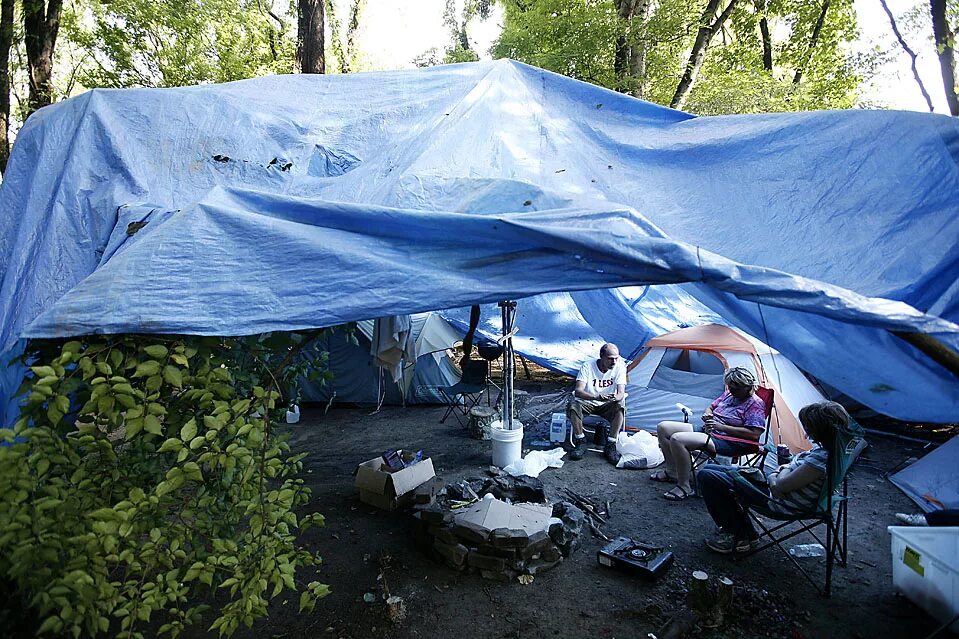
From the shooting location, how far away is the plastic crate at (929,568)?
2797 millimetres

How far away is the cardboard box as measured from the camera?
4445 mm

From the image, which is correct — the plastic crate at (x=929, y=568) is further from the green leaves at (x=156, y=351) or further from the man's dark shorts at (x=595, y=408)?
the green leaves at (x=156, y=351)

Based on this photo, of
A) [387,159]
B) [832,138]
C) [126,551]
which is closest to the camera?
[126,551]

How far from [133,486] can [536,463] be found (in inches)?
154

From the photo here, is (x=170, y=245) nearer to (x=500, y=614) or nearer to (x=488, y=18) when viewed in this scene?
(x=500, y=614)

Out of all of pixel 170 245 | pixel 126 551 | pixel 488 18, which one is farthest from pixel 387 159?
pixel 488 18

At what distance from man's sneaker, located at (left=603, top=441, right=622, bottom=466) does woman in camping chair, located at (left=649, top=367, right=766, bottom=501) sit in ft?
2.60

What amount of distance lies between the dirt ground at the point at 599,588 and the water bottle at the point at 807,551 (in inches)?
2.8

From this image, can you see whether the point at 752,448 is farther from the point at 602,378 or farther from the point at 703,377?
the point at 602,378

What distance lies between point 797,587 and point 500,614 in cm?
193

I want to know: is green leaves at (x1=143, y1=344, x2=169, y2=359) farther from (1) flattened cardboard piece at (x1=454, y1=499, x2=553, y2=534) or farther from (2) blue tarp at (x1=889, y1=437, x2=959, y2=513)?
(2) blue tarp at (x1=889, y1=437, x2=959, y2=513)

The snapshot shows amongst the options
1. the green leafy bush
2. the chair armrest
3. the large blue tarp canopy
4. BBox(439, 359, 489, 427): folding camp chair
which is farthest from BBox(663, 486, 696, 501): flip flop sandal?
the green leafy bush

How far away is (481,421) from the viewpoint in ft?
20.9

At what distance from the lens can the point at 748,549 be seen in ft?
12.4
